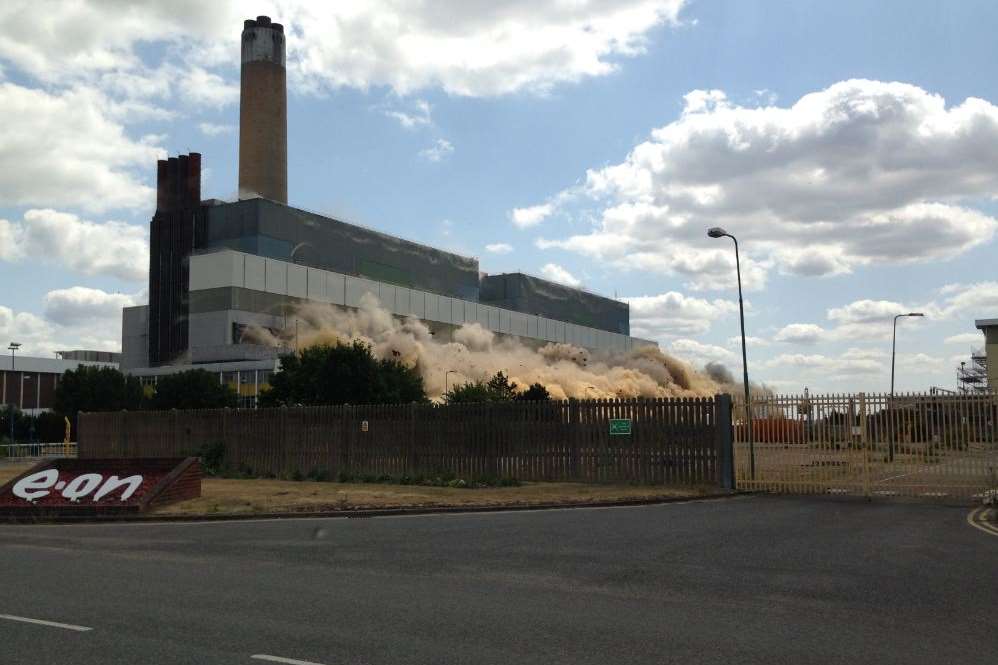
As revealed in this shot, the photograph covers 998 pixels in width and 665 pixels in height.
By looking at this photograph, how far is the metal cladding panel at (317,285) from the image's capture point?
89.4m

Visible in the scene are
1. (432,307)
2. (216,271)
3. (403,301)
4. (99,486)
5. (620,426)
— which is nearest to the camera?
(99,486)

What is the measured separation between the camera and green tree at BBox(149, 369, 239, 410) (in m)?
71.7

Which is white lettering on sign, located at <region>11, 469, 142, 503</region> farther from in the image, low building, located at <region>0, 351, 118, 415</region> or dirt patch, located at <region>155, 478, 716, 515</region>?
low building, located at <region>0, 351, 118, 415</region>

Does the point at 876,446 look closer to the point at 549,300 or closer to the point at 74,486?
the point at 74,486

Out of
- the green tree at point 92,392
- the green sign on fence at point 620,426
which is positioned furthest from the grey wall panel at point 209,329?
the green sign on fence at point 620,426

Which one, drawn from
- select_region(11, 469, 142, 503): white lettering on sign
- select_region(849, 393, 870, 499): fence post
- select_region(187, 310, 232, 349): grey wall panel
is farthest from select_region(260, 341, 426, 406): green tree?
select_region(849, 393, 870, 499): fence post

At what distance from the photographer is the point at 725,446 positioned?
880 inches

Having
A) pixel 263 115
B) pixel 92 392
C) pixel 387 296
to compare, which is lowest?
pixel 92 392

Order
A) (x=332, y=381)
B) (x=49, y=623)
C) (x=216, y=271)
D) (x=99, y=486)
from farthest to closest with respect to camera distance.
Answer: (x=216, y=271)
(x=332, y=381)
(x=99, y=486)
(x=49, y=623)

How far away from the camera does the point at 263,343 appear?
84500 mm

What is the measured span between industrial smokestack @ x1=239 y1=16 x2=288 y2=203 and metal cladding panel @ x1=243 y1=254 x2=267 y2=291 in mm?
10301

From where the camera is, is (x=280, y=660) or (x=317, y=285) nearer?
(x=280, y=660)

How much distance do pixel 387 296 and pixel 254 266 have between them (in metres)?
16.9

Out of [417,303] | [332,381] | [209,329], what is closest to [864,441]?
[332,381]
